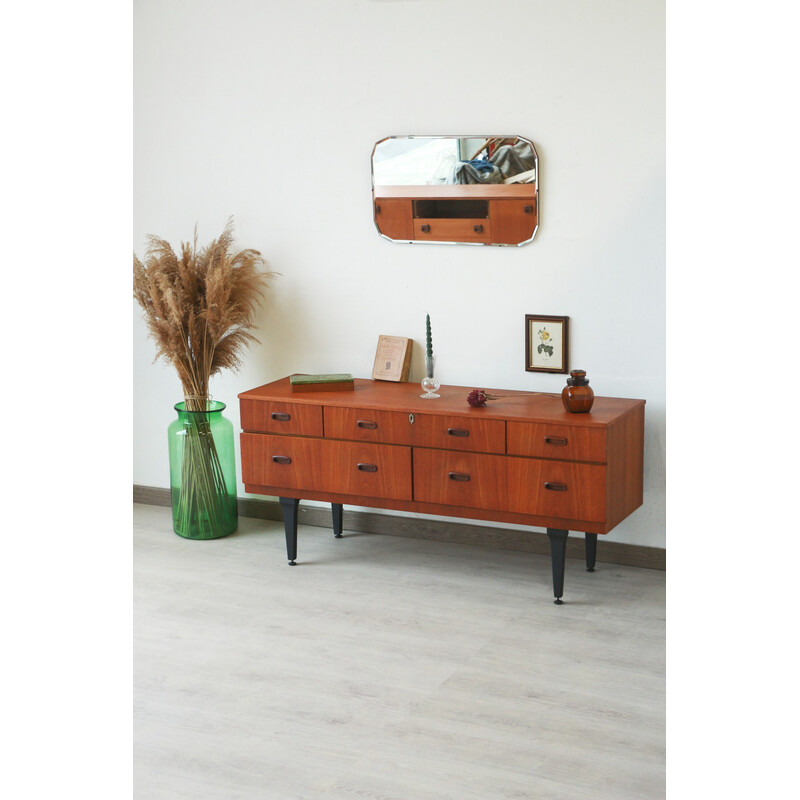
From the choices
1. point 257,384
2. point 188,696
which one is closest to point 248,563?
point 257,384

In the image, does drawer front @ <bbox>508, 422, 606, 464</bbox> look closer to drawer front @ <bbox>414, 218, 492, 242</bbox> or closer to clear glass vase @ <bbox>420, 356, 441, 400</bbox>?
clear glass vase @ <bbox>420, 356, 441, 400</bbox>

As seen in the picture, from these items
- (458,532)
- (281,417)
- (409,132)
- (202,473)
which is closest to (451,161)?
(409,132)

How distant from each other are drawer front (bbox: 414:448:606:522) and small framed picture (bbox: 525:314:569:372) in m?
0.60

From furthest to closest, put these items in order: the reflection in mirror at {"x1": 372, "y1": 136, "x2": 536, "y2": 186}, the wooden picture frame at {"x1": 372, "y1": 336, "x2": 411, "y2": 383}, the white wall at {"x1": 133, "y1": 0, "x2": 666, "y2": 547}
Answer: the wooden picture frame at {"x1": 372, "y1": 336, "x2": 411, "y2": 383} < the reflection in mirror at {"x1": 372, "y1": 136, "x2": 536, "y2": 186} < the white wall at {"x1": 133, "y1": 0, "x2": 666, "y2": 547}

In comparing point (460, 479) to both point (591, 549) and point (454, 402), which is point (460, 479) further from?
point (591, 549)

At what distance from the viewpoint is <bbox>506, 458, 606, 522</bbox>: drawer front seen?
3.58 m

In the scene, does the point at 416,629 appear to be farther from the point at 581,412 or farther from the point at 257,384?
the point at 257,384

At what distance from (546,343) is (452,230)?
0.63 meters

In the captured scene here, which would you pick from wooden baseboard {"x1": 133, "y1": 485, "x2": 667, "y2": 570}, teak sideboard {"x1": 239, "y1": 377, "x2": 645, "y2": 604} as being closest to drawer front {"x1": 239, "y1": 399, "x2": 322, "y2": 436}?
teak sideboard {"x1": 239, "y1": 377, "x2": 645, "y2": 604}

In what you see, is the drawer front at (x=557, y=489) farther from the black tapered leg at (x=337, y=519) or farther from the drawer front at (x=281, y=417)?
the black tapered leg at (x=337, y=519)

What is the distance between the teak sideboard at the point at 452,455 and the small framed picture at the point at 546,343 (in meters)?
0.15
